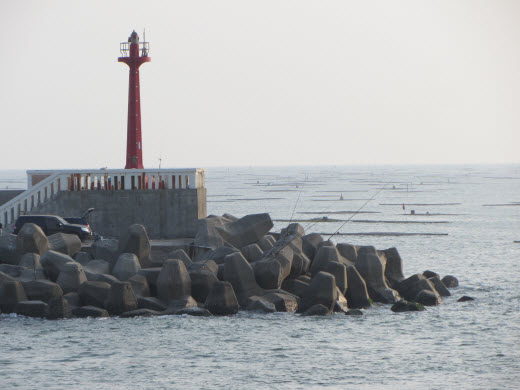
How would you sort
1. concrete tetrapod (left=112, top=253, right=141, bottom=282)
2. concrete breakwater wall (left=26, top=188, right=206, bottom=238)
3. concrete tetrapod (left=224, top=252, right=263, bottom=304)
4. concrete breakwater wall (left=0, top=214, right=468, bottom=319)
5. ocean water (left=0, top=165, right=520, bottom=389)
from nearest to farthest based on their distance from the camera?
ocean water (left=0, top=165, right=520, bottom=389), concrete breakwater wall (left=0, top=214, right=468, bottom=319), concrete tetrapod (left=224, top=252, right=263, bottom=304), concrete tetrapod (left=112, top=253, right=141, bottom=282), concrete breakwater wall (left=26, top=188, right=206, bottom=238)

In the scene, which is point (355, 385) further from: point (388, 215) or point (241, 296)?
point (388, 215)

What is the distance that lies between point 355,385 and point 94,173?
17.0 metres

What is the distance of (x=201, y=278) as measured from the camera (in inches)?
1052

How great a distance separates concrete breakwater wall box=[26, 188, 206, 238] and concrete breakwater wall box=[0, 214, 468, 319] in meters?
2.70

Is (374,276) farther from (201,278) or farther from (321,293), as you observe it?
(201,278)

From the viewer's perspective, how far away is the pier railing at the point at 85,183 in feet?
111

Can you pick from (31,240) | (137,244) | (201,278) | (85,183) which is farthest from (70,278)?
(85,183)

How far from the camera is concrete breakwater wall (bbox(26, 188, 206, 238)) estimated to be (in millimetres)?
33656

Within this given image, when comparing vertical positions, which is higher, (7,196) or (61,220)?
(7,196)

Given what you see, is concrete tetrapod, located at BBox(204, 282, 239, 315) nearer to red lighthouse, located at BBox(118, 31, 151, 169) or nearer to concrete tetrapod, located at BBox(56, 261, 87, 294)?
concrete tetrapod, located at BBox(56, 261, 87, 294)

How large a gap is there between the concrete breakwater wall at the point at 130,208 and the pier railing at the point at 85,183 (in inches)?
12.9

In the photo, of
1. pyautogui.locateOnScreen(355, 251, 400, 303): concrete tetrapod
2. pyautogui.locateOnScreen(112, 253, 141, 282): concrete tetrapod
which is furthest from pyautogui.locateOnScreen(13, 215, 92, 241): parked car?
pyautogui.locateOnScreen(355, 251, 400, 303): concrete tetrapod

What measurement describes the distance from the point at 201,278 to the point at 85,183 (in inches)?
370

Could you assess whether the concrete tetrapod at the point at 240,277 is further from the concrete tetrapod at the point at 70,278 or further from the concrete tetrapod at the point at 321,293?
Answer: the concrete tetrapod at the point at 70,278
